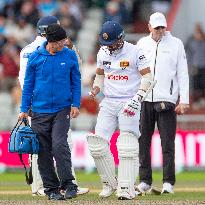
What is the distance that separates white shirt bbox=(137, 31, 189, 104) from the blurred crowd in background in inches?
307

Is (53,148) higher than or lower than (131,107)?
lower

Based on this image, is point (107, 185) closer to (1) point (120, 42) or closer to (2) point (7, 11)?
(1) point (120, 42)

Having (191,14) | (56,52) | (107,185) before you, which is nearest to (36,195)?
(107,185)

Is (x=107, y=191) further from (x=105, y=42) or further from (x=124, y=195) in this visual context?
(x=105, y=42)

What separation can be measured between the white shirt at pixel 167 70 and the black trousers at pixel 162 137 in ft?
0.62

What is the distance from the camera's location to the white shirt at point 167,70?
15656mm

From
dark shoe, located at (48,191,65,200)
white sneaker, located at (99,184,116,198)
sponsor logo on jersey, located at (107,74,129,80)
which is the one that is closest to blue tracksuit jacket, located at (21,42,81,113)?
sponsor logo on jersey, located at (107,74,129,80)

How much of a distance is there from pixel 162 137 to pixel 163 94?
2.01 feet

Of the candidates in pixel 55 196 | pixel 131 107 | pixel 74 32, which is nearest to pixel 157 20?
pixel 131 107

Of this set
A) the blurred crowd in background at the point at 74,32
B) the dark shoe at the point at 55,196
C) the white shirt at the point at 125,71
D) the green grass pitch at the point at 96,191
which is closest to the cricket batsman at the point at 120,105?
the white shirt at the point at 125,71

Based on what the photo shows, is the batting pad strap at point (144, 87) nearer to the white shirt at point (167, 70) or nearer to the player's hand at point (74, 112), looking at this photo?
the player's hand at point (74, 112)

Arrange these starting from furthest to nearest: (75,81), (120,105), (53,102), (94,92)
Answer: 1. (94,92)
2. (120,105)
3. (75,81)
4. (53,102)

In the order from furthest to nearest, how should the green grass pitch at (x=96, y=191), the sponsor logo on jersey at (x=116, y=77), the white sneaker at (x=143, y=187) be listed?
1. the white sneaker at (x=143, y=187)
2. the sponsor logo on jersey at (x=116, y=77)
3. the green grass pitch at (x=96, y=191)

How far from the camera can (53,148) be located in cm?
Answer: 1395
